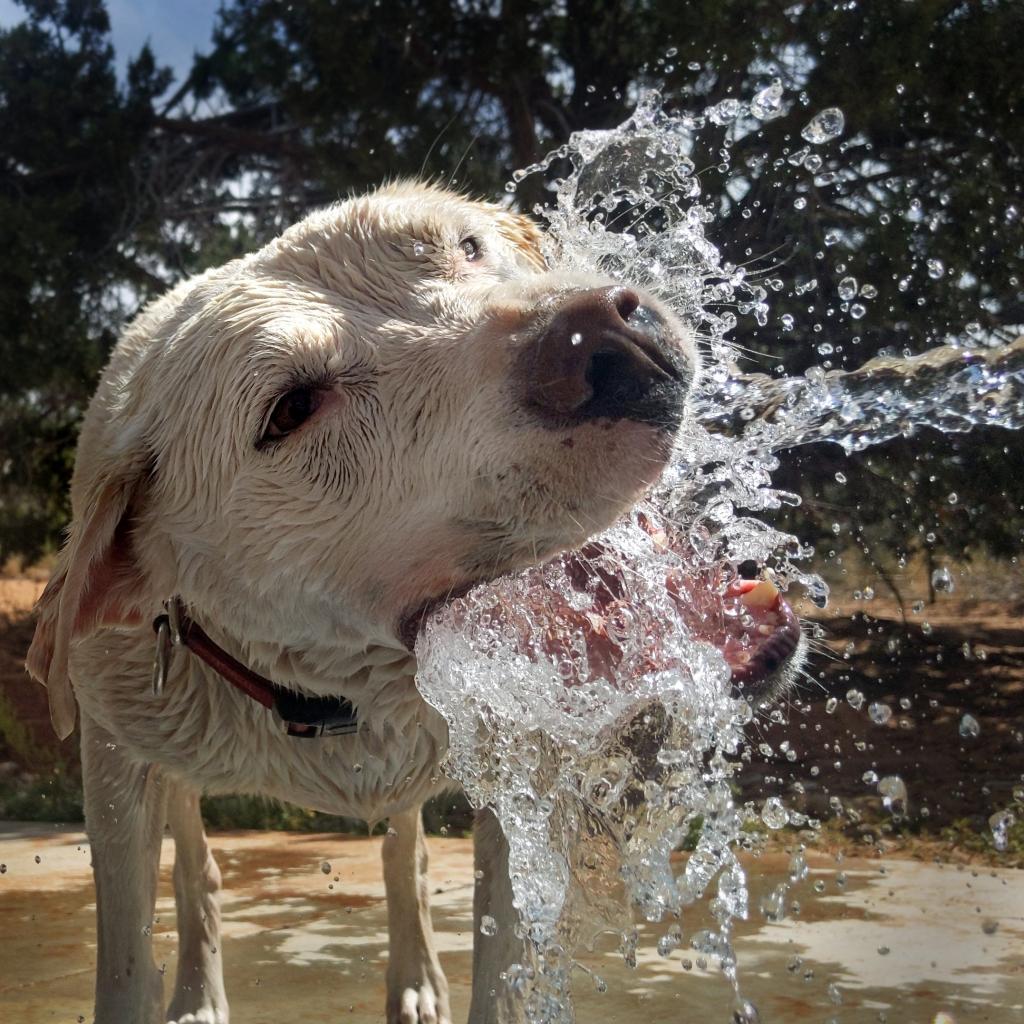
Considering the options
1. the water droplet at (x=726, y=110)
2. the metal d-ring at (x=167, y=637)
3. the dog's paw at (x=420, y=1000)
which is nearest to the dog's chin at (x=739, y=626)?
the metal d-ring at (x=167, y=637)

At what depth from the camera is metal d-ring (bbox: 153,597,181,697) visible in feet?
10.1

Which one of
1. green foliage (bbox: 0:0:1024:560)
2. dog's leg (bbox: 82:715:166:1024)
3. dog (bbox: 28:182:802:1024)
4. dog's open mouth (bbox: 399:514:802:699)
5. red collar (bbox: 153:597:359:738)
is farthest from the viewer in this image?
green foliage (bbox: 0:0:1024:560)

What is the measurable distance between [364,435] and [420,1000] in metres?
1.80

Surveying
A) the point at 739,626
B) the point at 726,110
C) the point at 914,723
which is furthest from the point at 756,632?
the point at 914,723

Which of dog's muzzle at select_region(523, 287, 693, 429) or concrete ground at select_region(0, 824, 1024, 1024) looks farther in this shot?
concrete ground at select_region(0, 824, 1024, 1024)

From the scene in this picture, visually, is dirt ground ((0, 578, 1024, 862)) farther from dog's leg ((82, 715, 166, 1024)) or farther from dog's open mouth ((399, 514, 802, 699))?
dog's leg ((82, 715, 166, 1024))

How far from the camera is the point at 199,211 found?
27.6 ft

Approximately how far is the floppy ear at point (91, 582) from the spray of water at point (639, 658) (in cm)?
74

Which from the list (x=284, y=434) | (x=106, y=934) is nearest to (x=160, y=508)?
(x=284, y=434)

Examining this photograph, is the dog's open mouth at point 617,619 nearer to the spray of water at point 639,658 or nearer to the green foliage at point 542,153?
the spray of water at point 639,658

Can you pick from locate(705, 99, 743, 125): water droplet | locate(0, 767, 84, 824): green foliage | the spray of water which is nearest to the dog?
the spray of water

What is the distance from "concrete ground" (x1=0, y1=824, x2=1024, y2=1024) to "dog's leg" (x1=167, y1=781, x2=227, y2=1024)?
0.38ft

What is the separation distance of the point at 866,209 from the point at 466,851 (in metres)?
3.29

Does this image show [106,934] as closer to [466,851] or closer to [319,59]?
[466,851]
